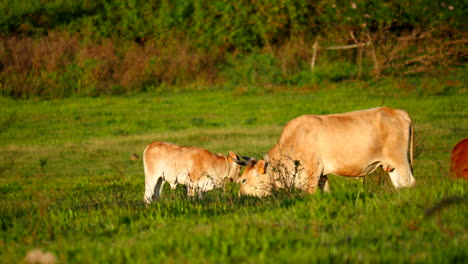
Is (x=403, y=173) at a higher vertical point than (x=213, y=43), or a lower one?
lower

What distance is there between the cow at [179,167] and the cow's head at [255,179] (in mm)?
1239

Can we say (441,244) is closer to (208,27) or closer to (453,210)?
(453,210)

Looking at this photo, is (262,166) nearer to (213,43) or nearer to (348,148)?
(348,148)

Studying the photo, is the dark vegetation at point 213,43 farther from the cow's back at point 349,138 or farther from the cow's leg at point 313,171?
the cow's leg at point 313,171

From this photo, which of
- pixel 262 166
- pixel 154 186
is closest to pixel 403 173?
pixel 262 166

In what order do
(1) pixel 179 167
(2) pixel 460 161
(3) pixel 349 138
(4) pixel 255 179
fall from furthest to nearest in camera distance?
(1) pixel 179 167 < (4) pixel 255 179 < (3) pixel 349 138 < (2) pixel 460 161

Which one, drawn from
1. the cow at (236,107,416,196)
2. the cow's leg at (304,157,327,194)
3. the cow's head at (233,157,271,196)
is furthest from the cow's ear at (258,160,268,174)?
the cow's leg at (304,157,327,194)

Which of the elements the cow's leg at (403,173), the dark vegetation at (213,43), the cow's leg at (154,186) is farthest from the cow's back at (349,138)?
the dark vegetation at (213,43)

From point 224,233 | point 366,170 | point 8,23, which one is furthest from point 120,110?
point 224,233

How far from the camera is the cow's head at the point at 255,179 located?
939 cm

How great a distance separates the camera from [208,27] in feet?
100

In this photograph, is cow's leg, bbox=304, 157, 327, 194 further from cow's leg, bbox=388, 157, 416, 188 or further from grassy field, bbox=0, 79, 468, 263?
cow's leg, bbox=388, 157, 416, 188

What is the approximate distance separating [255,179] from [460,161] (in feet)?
9.45

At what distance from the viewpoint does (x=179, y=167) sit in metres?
11.1
